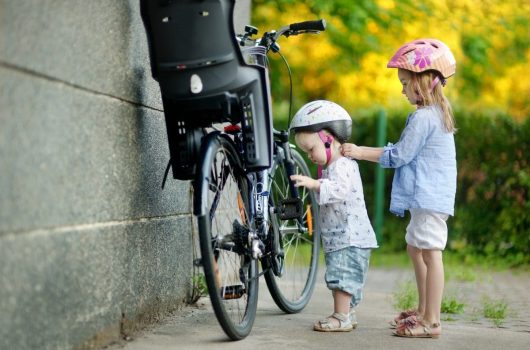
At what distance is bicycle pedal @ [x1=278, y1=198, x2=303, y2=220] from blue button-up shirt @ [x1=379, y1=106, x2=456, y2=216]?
1.86ft

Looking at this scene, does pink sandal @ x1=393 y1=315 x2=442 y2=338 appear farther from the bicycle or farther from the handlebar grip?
the handlebar grip

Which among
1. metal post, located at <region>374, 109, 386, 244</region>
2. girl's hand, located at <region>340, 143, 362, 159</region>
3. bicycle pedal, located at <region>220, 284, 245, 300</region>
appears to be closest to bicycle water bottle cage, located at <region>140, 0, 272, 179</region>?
girl's hand, located at <region>340, 143, 362, 159</region>

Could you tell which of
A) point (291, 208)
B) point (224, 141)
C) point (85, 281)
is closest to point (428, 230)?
point (291, 208)

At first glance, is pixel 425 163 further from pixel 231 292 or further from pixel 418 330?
pixel 231 292

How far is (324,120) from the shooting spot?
525cm

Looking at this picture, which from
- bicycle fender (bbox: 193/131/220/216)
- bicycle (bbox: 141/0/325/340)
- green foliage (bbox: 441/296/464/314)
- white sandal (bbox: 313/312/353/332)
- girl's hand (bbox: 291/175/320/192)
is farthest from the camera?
green foliage (bbox: 441/296/464/314)

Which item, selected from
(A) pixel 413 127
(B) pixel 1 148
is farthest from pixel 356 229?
(B) pixel 1 148

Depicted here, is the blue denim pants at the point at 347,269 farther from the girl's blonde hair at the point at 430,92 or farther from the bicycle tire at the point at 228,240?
the girl's blonde hair at the point at 430,92

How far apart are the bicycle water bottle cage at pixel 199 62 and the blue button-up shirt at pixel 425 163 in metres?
0.91

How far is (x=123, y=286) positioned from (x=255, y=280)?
72 centimetres

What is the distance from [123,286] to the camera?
459 centimetres

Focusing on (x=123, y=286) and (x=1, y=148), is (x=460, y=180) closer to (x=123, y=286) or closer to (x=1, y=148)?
(x=123, y=286)

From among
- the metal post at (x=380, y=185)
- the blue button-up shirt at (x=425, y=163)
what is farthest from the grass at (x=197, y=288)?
the metal post at (x=380, y=185)

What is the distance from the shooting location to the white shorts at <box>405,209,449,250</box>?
5.09 meters
